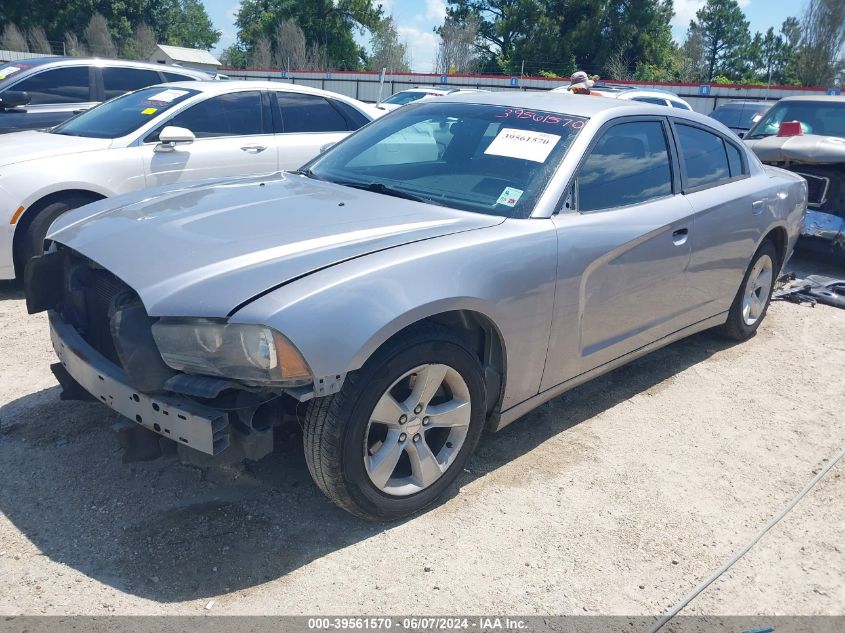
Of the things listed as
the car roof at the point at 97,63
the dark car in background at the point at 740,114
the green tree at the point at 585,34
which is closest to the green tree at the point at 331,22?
the green tree at the point at 585,34

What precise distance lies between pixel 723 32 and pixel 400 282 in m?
81.2

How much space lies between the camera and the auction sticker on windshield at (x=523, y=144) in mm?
3473

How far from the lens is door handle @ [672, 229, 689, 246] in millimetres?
3904

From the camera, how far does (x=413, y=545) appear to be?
287 centimetres

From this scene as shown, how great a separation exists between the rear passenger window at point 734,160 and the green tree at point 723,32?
74426 millimetres

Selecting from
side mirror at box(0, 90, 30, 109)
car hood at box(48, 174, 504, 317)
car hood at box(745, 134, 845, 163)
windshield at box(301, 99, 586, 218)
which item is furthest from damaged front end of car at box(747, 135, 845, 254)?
side mirror at box(0, 90, 30, 109)

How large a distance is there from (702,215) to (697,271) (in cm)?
32

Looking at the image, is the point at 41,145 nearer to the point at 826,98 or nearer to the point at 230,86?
the point at 230,86

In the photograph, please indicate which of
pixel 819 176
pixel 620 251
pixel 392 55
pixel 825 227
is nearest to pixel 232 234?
pixel 620 251

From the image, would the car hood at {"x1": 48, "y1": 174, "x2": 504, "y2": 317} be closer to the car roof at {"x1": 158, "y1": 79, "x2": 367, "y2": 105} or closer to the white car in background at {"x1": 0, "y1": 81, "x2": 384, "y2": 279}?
the white car in background at {"x1": 0, "y1": 81, "x2": 384, "y2": 279}

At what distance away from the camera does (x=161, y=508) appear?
2.98 m

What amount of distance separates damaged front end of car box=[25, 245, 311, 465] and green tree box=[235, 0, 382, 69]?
193ft

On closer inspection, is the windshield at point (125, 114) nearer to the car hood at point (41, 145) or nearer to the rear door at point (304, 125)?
the car hood at point (41, 145)

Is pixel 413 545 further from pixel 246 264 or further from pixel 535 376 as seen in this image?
pixel 246 264
